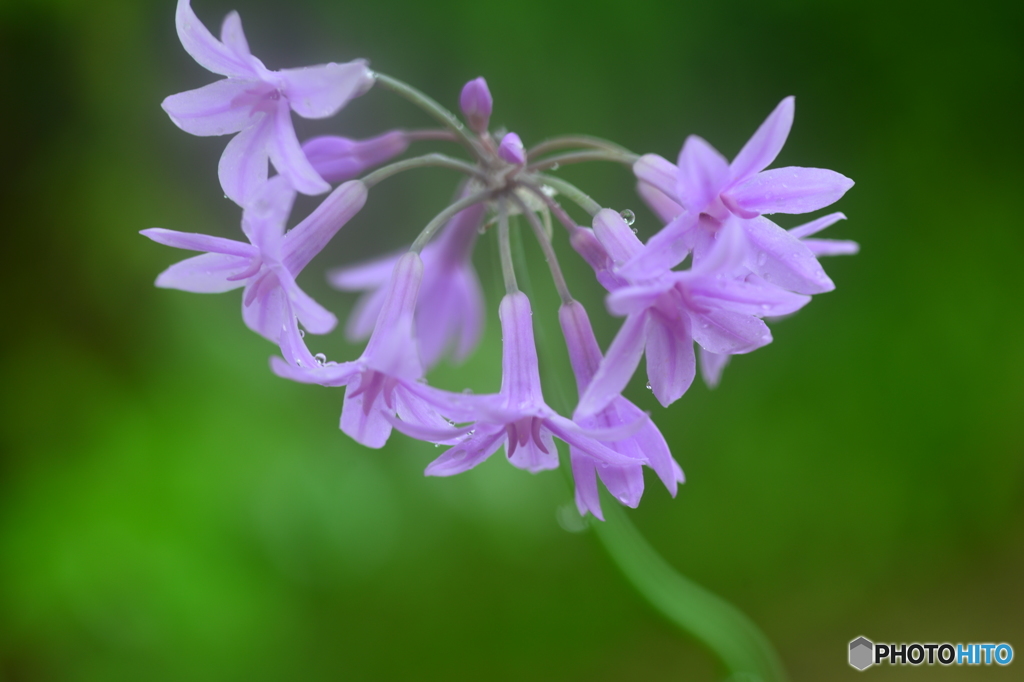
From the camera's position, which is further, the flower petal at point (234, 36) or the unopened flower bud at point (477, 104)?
the unopened flower bud at point (477, 104)

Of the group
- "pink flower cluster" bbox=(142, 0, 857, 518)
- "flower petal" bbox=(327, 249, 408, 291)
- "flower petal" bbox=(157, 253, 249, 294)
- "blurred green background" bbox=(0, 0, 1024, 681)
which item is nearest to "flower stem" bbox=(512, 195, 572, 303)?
"pink flower cluster" bbox=(142, 0, 857, 518)

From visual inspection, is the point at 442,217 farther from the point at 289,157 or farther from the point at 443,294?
the point at 443,294

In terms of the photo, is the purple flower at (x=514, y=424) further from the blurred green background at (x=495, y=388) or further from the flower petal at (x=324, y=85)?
the blurred green background at (x=495, y=388)

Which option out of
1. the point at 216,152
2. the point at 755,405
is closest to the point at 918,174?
the point at 755,405

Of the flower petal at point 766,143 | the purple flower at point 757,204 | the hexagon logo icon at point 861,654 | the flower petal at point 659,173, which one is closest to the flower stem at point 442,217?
the flower petal at point 659,173

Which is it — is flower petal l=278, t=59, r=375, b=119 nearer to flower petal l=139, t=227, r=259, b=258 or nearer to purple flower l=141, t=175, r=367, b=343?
purple flower l=141, t=175, r=367, b=343

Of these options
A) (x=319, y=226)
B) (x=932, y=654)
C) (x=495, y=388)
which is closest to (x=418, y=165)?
(x=319, y=226)
